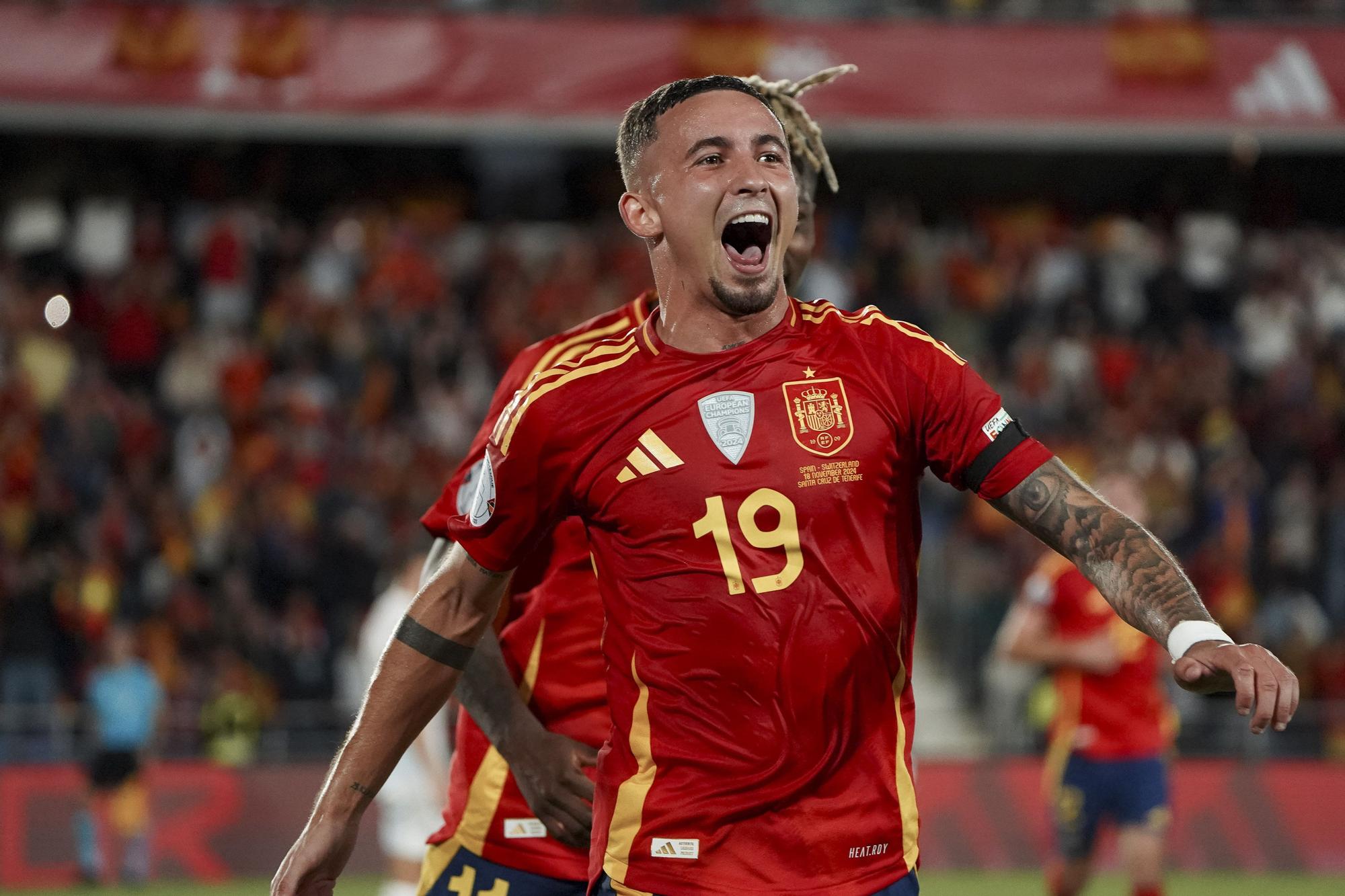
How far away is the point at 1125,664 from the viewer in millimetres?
8812

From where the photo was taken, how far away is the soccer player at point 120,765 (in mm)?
12633

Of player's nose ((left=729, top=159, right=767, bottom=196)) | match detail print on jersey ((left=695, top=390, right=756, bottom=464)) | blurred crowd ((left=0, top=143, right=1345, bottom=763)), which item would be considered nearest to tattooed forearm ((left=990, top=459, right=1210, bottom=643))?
match detail print on jersey ((left=695, top=390, right=756, bottom=464))

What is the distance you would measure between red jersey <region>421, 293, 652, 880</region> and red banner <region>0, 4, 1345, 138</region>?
12.9 meters

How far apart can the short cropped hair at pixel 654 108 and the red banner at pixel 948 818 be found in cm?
975

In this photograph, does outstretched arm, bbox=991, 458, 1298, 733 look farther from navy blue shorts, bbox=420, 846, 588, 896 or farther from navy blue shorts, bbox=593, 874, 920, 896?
navy blue shorts, bbox=420, 846, 588, 896

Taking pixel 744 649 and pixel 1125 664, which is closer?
pixel 744 649

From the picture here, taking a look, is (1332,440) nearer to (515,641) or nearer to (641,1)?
(641,1)

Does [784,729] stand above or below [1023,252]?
below

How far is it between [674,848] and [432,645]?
2.37 ft

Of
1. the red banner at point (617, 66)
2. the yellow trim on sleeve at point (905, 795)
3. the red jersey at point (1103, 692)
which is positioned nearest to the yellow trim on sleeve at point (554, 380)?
the yellow trim on sleeve at point (905, 795)

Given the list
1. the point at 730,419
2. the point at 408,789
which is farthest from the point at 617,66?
the point at 730,419

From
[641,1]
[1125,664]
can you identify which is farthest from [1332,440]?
[1125,664]

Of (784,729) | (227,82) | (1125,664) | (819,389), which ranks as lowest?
(1125,664)

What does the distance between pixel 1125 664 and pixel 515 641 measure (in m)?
5.14
